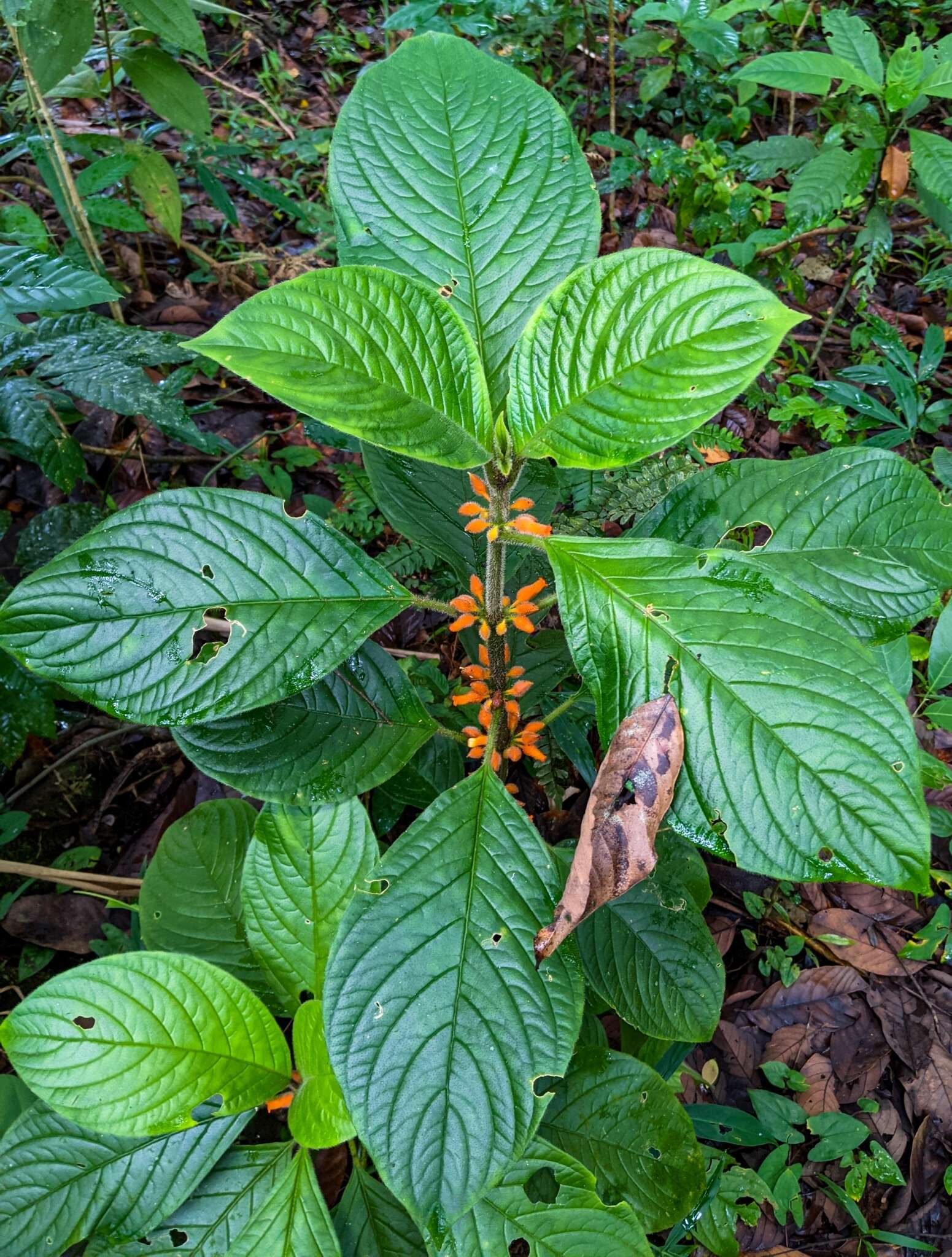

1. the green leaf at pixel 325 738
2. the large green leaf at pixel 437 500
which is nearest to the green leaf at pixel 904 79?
the large green leaf at pixel 437 500

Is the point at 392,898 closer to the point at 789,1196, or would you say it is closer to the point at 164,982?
the point at 164,982

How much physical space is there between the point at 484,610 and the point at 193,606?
40 cm

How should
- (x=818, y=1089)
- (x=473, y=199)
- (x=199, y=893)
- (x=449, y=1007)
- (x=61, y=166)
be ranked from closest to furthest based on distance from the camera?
(x=449, y=1007) < (x=473, y=199) < (x=199, y=893) < (x=818, y=1089) < (x=61, y=166)

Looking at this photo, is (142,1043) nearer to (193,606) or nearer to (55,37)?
(193,606)

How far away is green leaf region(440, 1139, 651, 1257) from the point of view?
112cm

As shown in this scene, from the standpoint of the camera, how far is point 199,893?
1481mm

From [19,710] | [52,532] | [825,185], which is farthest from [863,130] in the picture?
[19,710]

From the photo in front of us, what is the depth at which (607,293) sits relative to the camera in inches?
37.1

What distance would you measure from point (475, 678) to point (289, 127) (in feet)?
9.76

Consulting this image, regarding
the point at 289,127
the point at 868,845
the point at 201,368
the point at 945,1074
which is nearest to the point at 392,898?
the point at 868,845

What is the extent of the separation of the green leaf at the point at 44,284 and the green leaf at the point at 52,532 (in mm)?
443

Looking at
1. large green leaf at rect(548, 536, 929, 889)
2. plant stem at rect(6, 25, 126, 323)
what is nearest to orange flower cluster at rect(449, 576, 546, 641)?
large green leaf at rect(548, 536, 929, 889)

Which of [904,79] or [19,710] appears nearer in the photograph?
[19,710]

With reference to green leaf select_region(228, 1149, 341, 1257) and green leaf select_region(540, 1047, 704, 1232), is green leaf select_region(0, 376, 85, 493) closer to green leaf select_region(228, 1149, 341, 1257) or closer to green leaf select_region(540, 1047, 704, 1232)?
green leaf select_region(228, 1149, 341, 1257)
